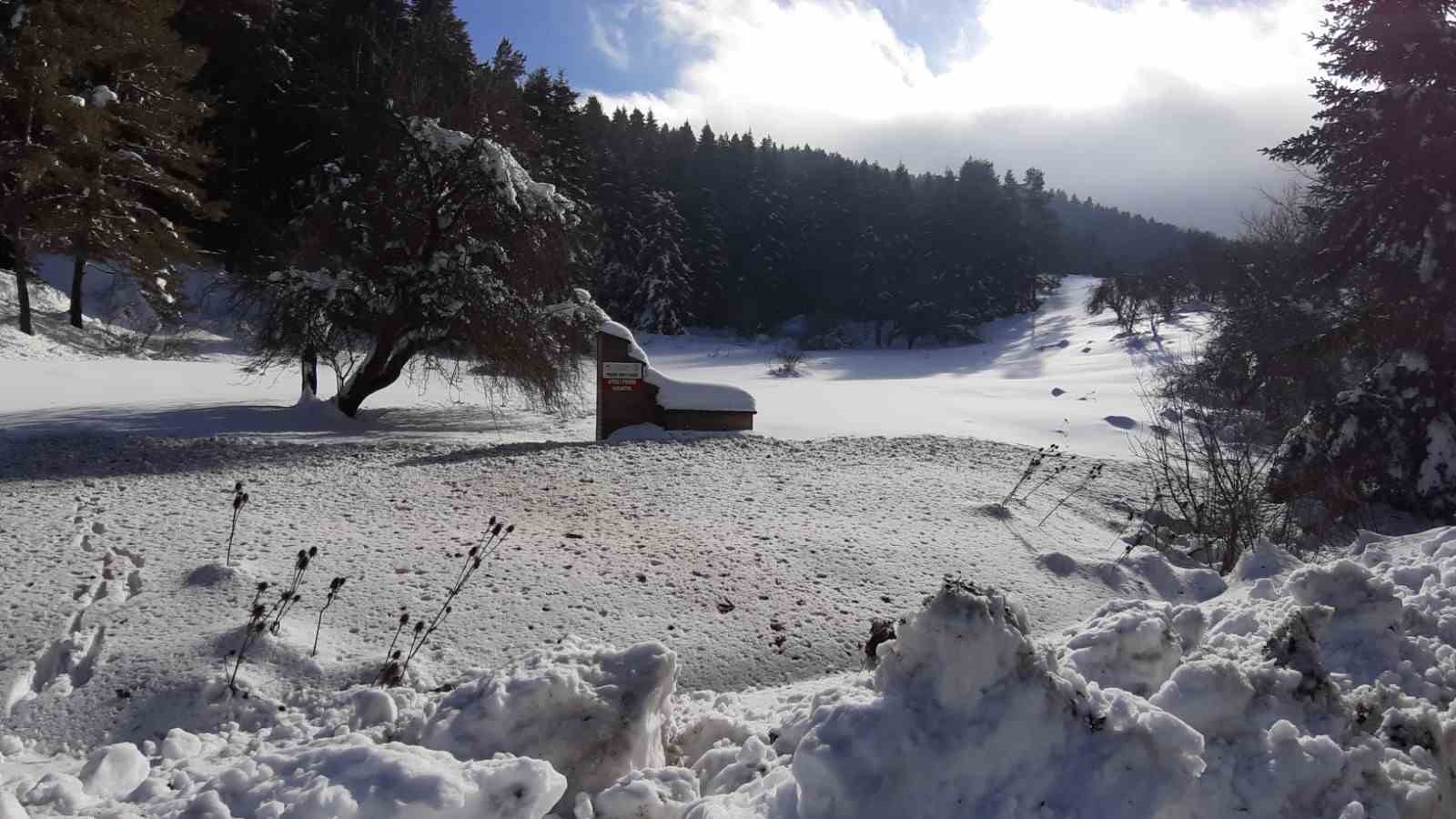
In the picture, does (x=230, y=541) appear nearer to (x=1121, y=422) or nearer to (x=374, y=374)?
(x=374, y=374)

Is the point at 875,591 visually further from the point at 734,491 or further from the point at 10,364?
the point at 10,364

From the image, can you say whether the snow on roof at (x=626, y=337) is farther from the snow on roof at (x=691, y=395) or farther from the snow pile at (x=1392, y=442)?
the snow pile at (x=1392, y=442)

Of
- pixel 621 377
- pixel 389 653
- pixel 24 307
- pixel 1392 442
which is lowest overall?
pixel 389 653

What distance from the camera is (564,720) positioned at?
250 centimetres

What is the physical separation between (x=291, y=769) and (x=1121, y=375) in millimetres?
27340

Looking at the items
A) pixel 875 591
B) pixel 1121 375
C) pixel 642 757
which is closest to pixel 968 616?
pixel 642 757

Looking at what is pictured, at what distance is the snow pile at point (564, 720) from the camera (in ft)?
7.91

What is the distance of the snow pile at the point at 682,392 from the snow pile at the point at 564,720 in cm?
705

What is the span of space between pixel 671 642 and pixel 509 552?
1470 mm

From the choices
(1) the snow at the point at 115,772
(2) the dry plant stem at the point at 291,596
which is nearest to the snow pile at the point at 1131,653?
(1) the snow at the point at 115,772

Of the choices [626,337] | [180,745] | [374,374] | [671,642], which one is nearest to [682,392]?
[626,337]

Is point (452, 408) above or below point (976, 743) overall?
below

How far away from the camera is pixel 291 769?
210 cm

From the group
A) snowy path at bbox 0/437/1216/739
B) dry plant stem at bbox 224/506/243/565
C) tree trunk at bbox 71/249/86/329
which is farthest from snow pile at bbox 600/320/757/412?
tree trunk at bbox 71/249/86/329
